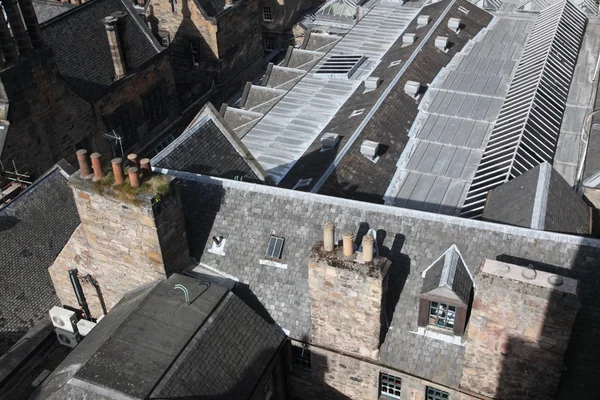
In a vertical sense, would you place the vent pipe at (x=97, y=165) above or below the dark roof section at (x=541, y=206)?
above

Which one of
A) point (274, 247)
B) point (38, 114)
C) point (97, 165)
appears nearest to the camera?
point (97, 165)

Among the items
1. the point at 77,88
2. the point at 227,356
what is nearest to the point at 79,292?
the point at 227,356

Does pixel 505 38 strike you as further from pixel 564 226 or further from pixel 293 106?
pixel 564 226

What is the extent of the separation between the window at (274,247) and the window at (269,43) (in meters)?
46.8

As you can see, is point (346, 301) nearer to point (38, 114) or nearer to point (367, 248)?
point (367, 248)

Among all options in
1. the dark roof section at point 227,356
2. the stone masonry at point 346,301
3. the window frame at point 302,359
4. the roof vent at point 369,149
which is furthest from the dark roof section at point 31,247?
the roof vent at point 369,149

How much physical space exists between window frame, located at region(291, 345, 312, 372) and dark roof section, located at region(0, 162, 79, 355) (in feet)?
34.0

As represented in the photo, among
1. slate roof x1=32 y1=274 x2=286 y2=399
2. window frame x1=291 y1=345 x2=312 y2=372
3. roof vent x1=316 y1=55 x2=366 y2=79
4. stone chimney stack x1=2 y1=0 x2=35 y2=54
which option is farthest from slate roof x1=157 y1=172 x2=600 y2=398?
roof vent x1=316 y1=55 x2=366 y2=79

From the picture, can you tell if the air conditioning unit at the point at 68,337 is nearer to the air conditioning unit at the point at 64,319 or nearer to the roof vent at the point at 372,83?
the air conditioning unit at the point at 64,319

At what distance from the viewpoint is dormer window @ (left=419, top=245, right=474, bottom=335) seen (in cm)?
1995

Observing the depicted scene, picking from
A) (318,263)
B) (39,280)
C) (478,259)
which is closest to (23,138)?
(39,280)

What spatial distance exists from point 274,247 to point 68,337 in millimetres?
8803

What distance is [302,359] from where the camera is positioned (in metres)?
23.6

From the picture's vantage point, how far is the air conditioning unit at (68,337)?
78.2 feet
